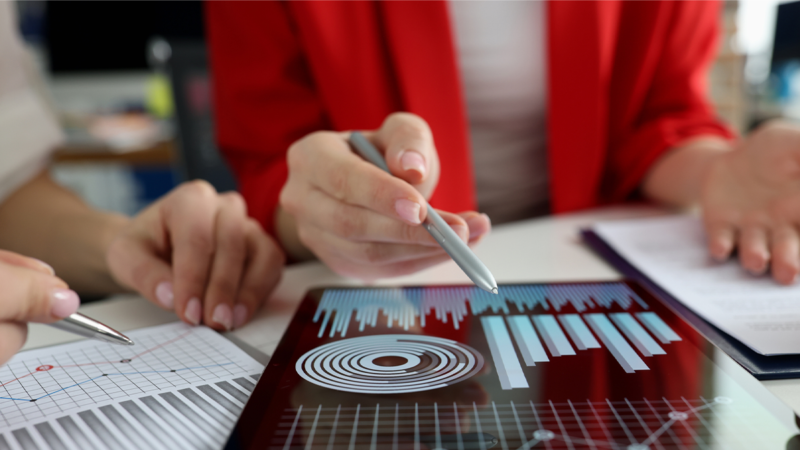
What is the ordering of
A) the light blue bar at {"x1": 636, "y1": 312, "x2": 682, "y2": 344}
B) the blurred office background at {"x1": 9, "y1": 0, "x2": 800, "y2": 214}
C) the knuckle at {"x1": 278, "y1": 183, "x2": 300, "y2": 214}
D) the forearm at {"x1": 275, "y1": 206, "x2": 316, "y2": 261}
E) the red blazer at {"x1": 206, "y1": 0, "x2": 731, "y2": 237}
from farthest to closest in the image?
the blurred office background at {"x1": 9, "y1": 0, "x2": 800, "y2": 214}, the red blazer at {"x1": 206, "y1": 0, "x2": 731, "y2": 237}, the forearm at {"x1": 275, "y1": 206, "x2": 316, "y2": 261}, the knuckle at {"x1": 278, "y1": 183, "x2": 300, "y2": 214}, the light blue bar at {"x1": 636, "y1": 312, "x2": 682, "y2": 344}

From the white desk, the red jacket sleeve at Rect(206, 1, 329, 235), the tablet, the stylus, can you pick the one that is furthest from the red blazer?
the stylus

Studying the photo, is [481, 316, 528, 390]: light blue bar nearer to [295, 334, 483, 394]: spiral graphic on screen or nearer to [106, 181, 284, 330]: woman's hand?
[295, 334, 483, 394]: spiral graphic on screen

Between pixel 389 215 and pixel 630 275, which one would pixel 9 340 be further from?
pixel 630 275

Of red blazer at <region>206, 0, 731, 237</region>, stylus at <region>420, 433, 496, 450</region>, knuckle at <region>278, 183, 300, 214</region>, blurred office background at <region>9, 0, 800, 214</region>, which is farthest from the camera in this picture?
blurred office background at <region>9, 0, 800, 214</region>

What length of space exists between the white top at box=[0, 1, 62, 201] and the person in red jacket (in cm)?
20

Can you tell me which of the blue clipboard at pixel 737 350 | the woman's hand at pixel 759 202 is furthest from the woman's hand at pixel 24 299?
the woman's hand at pixel 759 202

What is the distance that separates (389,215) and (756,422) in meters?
0.20

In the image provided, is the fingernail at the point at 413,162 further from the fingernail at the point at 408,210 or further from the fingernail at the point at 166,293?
the fingernail at the point at 166,293

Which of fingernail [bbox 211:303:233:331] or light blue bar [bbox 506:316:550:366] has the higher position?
fingernail [bbox 211:303:233:331]

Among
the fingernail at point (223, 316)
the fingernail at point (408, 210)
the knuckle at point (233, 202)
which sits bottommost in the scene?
the fingernail at point (223, 316)

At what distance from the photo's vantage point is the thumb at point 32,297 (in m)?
0.23

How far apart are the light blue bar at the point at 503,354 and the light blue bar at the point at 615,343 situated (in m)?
0.05

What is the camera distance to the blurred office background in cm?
115

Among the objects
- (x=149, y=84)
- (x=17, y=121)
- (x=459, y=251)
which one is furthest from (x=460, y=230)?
(x=149, y=84)
